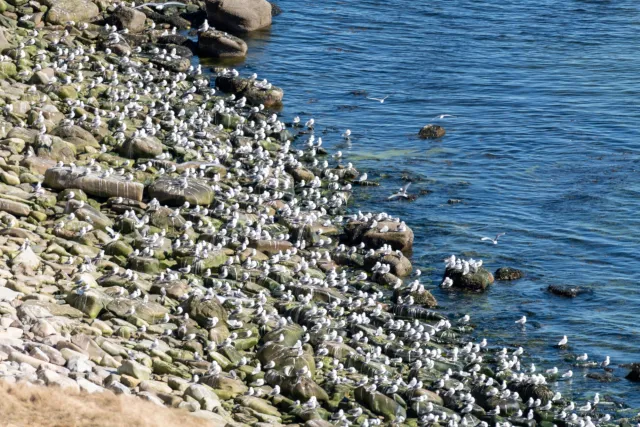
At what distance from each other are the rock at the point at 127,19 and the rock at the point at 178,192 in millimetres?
19945

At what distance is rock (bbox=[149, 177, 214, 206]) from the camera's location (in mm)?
36031

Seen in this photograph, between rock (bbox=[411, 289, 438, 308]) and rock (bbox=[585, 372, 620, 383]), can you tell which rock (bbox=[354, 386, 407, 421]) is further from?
rock (bbox=[411, 289, 438, 308])

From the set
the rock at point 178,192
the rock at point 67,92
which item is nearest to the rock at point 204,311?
the rock at point 178,192

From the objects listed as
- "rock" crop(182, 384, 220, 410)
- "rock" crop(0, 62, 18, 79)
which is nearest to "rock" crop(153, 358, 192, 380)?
"rock" crop(182, 384, 220, 410)

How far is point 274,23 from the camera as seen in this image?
65125 mm

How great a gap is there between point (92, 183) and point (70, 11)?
69.3 ft

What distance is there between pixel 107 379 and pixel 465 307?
1501 centimetres

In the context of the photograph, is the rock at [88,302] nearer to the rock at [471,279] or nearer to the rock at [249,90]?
the rock at [471,279]

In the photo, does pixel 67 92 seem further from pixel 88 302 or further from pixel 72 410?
pixel 72 410

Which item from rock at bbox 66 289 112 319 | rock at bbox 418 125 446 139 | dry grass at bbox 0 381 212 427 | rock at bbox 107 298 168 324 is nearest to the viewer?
dry grass at bbox 0 381 212 427

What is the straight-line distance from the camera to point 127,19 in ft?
180

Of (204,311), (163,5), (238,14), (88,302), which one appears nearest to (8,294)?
(88,302)

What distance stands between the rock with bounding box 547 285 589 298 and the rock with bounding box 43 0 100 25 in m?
27.6

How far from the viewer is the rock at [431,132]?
50000 mm
